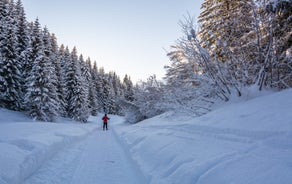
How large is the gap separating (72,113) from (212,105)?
28023 millimetres

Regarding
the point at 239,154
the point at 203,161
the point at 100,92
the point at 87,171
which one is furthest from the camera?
the point at 100,92

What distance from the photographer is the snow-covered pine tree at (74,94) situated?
30291 millimetres

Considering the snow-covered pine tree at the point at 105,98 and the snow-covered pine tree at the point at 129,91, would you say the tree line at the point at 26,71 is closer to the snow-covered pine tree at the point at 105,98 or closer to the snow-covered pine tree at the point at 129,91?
the snow-covered pine tree at the point at 129,91

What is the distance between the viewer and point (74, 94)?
3077 cm

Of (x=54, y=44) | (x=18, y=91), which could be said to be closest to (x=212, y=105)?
(x=18, y=91)

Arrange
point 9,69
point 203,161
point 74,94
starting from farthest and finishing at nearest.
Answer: point 74,94
point 9,69
point 203,161

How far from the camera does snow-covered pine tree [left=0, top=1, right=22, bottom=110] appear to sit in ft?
70.7

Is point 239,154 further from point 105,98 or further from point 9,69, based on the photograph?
point 105,98

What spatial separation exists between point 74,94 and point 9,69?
1047 centimetres

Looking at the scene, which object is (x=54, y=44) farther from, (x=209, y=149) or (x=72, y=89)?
(x=209, y=149)

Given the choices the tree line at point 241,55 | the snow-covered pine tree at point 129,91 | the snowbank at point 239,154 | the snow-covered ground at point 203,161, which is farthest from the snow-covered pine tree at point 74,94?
the snowbank at point 239,154

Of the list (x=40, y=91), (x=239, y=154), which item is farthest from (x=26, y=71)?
(x=239, y=154)

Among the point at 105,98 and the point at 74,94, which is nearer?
the point at 74,94

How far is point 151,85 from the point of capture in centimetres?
2134
